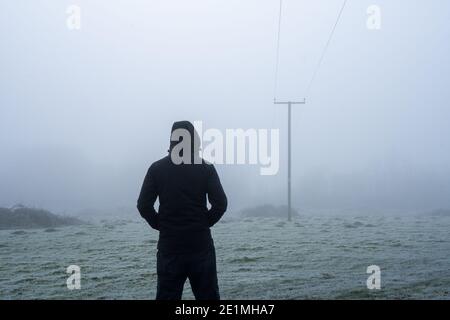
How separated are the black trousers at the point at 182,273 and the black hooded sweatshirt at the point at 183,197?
72 millimetres

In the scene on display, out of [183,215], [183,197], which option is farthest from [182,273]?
[183,197]

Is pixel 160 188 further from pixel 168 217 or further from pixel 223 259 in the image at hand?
pixel 223 259

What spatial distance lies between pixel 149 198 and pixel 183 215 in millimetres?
447

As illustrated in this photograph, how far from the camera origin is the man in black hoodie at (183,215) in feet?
16.4

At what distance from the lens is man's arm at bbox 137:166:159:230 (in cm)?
514

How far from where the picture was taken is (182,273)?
502 centimetres

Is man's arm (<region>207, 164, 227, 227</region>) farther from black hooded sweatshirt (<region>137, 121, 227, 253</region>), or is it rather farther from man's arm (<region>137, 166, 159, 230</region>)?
man's arm (<region>137, 166, 159, 230</region>)

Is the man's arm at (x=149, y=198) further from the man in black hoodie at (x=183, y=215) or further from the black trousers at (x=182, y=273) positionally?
the black trousers at (x=182, y=273)

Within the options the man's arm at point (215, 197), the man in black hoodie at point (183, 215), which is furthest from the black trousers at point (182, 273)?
the man's arm at point (215, 197)

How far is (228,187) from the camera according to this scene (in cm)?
11906

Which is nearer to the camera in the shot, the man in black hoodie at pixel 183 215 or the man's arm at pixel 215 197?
the man in black hoodie at pixel 183 215

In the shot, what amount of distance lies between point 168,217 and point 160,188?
318 mm

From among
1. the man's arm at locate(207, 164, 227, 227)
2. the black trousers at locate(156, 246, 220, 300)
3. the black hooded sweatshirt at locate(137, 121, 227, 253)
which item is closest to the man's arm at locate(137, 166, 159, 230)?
the black hooded sweatshirt at locate(137, 121, 227, 253)
